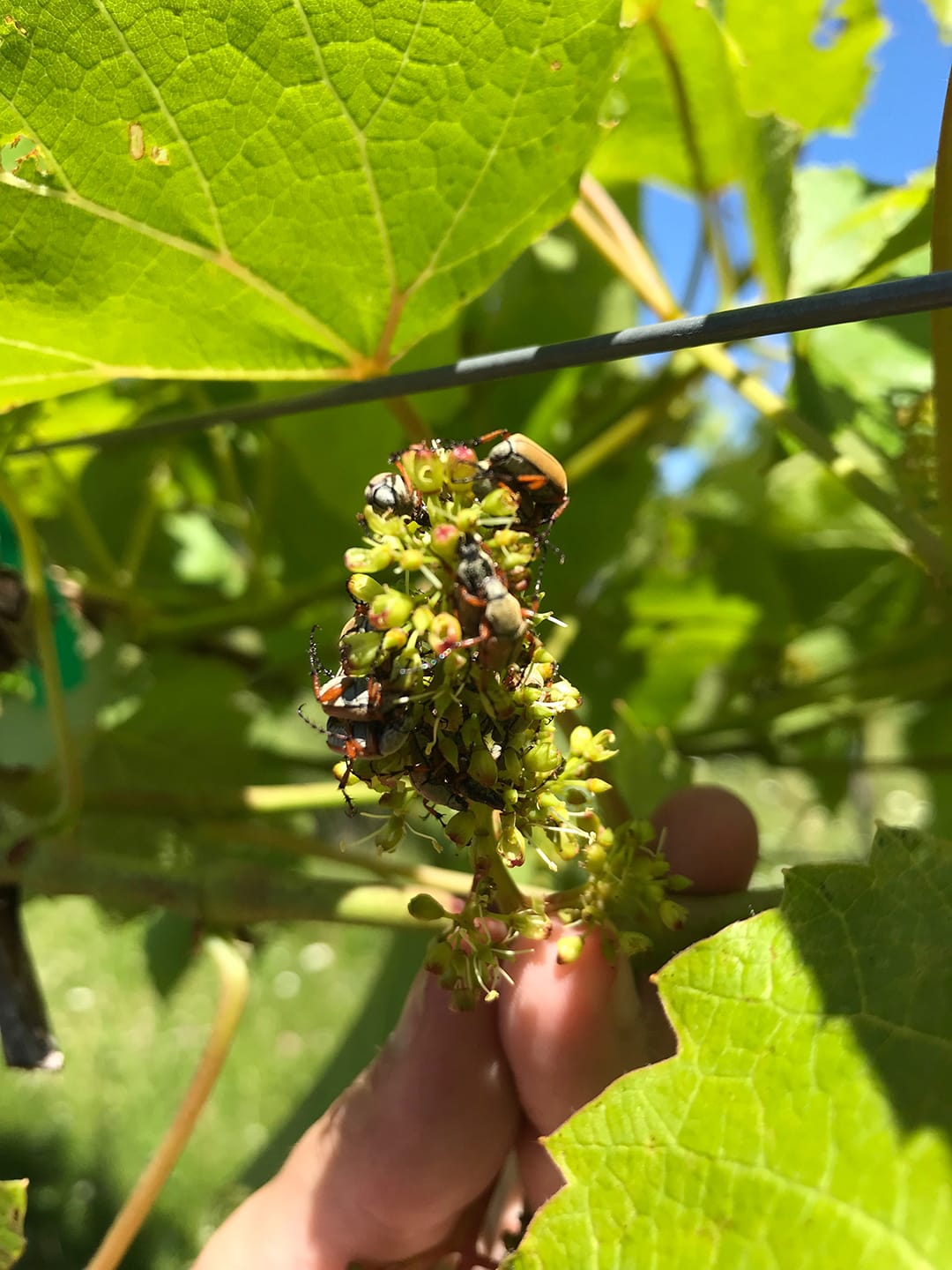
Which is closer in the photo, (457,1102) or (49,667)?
(457,1102)

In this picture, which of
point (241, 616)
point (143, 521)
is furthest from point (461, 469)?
point (143, 521)

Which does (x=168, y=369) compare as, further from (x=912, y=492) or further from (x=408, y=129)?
(x=912, y=492)

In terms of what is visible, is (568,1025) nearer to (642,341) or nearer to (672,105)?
(642,341)

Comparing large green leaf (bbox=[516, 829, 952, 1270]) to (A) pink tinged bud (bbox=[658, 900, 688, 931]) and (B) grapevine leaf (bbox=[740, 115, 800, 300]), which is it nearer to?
(A) pink tinged bud (bbox=[658, 900, 688, 931])

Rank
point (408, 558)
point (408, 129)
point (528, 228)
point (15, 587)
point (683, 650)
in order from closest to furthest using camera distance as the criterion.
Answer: point (408, 558), point (408, 129), point (528, 228), point (15, 587), point (683, 650)

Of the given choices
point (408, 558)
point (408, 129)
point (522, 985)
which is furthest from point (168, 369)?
point (522, 985)

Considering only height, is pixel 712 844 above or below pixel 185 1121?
above
